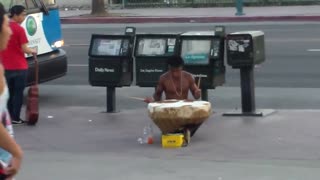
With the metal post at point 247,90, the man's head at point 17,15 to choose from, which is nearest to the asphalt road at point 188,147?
the metal post at point 247,90

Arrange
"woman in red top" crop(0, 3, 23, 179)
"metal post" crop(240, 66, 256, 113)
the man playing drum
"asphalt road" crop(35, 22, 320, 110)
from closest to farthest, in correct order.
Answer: "woman in red top" crop(0, 3, 23, 179)
the man playing drum
"metal post" crop(240, 66, 256, 113)
"asphalt road" crop(35, 22, 320, 110)

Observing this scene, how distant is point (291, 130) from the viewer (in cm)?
1077

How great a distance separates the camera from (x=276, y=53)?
768 inches

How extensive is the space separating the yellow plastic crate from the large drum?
3.5 inches

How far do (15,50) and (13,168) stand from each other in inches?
261

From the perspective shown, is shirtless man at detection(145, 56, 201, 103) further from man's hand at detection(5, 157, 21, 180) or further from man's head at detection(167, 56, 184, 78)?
man's hand at detection(5, 157, 21, 180)

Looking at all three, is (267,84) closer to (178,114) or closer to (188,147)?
(188,147)

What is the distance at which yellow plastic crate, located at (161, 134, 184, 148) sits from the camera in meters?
9.80

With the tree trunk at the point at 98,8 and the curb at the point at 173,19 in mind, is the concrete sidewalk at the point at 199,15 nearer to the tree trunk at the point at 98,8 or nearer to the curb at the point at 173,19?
the curb at the point at 173,19

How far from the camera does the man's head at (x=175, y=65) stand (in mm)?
10320

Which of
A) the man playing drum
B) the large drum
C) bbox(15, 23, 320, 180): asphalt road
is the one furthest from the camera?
the man playing drum

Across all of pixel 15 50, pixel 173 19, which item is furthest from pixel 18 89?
pixel 173 19

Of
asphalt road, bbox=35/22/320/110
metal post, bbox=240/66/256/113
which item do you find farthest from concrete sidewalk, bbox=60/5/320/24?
metal post, bbox=240/66/256/113

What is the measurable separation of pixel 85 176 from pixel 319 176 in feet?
7.27
